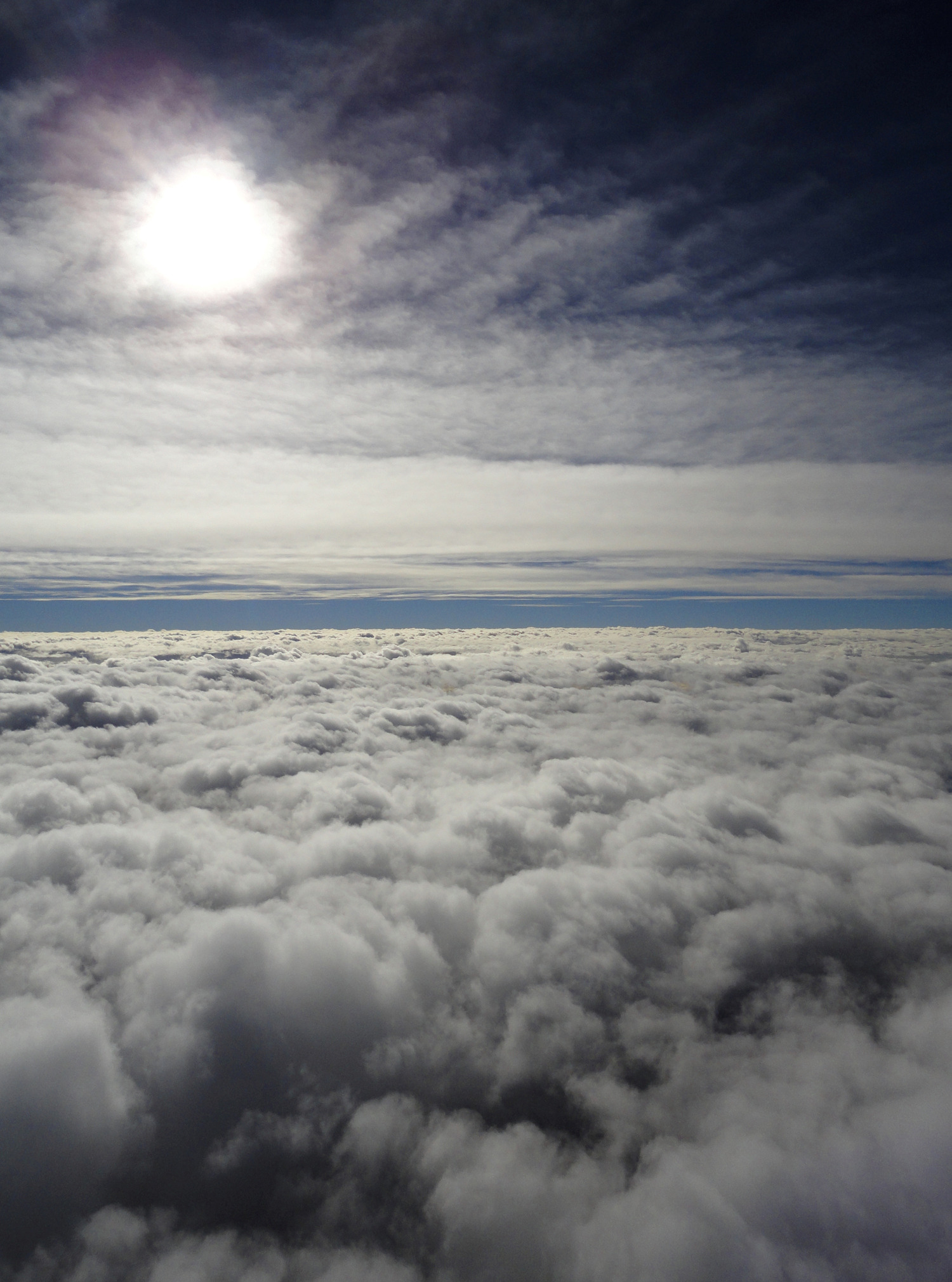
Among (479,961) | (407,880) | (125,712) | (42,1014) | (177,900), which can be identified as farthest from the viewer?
(125,712)

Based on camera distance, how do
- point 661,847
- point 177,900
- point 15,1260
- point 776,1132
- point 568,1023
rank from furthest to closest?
point 661,847, point 177,900, point 568,1023, point 776,1132, point 15,1260

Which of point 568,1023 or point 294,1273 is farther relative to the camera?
point 568,1023

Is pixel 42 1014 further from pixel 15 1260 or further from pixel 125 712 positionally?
pixel 125 712

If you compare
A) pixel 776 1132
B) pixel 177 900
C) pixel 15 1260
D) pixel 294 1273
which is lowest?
pixel 294 1273

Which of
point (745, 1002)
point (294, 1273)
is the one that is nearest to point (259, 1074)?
point (294, 1273)

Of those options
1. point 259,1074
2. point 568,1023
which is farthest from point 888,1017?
point 259,1074

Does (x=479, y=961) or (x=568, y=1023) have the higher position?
(x=479, y=961)
